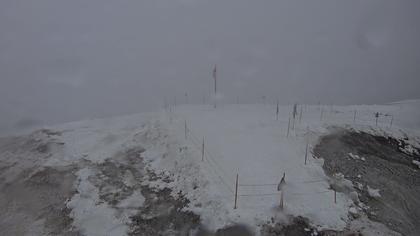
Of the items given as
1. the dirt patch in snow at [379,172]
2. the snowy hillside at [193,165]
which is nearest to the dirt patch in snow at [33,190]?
the snowy hillside at [193,165]

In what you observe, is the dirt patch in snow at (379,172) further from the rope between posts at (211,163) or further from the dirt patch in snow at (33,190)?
the dirt patch in snow at (33,190)

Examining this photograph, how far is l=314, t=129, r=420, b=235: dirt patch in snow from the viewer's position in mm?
13328

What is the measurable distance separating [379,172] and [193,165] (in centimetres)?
1052

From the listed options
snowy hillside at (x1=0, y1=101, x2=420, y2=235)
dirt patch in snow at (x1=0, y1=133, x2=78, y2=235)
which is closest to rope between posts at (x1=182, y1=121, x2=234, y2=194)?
snowy hillside at (x1=0, y1=101, x2=420, y2=235)

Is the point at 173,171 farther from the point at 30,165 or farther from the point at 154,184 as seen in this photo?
the point at 30,165

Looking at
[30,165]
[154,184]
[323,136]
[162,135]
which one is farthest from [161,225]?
[323,136]

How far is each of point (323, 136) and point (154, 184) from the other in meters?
12.1

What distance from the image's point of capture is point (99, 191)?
49.2 feet

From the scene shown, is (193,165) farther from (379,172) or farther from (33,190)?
(379,172)

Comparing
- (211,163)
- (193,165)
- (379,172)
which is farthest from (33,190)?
(379,172)

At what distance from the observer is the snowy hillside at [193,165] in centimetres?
1270

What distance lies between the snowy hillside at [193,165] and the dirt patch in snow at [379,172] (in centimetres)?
87

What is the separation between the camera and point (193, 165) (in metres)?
16.1

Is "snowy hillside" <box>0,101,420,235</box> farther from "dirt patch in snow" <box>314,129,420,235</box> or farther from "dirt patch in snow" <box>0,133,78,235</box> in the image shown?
"dirt patch in snow" <box>314,129,420,235</box>
